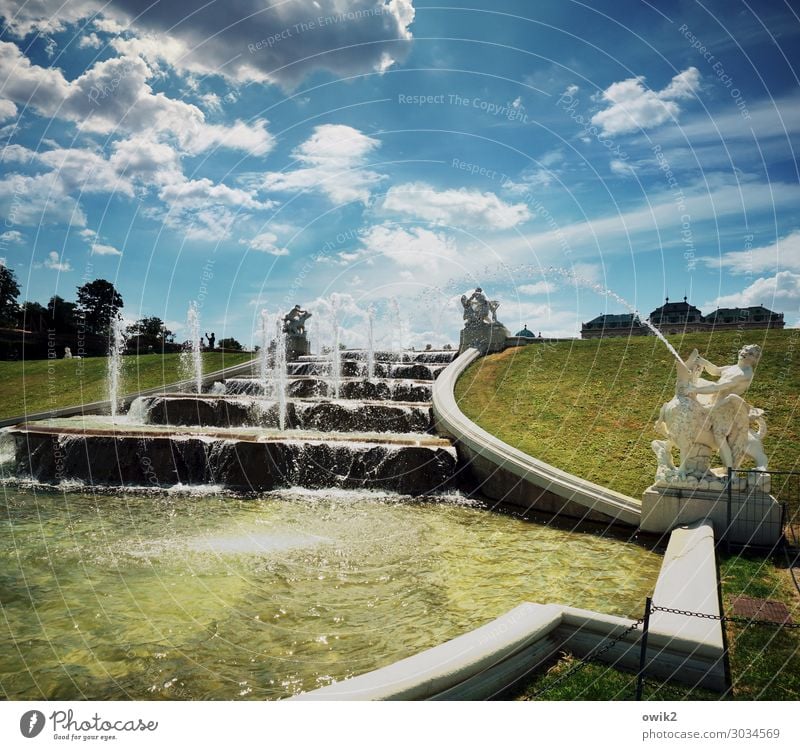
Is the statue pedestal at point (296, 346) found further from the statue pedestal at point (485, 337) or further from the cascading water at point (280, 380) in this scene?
the statue pedestal at point (485, 337)

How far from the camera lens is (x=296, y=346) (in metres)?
33.4

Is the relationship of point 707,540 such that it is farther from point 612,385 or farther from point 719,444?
point 612,385

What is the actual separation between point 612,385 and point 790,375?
550cm

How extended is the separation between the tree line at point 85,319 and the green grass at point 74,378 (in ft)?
→ 14.3

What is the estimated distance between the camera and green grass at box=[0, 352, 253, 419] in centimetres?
2805

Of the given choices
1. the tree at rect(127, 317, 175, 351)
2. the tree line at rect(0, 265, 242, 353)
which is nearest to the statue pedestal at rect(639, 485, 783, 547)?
the tree line at rect(0, 265, 242, 353)

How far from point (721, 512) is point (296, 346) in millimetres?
27126

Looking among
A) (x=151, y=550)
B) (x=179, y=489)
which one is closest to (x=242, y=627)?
(x=151, y=550)

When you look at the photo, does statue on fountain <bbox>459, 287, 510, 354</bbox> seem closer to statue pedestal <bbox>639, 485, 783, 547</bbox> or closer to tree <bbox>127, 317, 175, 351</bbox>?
statue pedestal <bbox>639, 485, 783, 547</bbox>

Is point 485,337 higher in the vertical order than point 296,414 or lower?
higher

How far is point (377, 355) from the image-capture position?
110 feet

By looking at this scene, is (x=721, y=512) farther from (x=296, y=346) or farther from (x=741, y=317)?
(x=741, y=317)

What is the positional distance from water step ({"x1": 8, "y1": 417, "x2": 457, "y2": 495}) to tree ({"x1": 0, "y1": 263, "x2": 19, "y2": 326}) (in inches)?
1061

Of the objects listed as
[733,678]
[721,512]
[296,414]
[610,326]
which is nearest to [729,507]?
[721,512]
